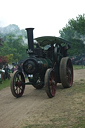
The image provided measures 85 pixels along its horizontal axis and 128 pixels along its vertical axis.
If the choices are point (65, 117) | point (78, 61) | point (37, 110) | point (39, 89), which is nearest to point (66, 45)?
point (39, 89)

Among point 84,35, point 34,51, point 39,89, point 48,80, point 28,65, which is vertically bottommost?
point 39,89

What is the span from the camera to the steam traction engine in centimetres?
701

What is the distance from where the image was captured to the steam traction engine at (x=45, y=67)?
701 cm

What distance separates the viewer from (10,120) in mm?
4707

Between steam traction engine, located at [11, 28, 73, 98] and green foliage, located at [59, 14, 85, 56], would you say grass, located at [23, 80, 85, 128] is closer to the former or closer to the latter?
steam traction engine, located at [11, 28, 73, 98]

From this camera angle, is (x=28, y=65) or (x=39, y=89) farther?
(x=39, y=89)

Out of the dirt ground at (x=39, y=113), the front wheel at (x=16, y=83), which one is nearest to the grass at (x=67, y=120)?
the dirt ground at (x=39, y=113)

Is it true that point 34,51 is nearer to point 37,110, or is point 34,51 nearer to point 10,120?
point 37,110

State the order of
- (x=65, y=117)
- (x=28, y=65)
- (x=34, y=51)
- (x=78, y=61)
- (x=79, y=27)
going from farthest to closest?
1. (x=78, y=61)
2. (x=79, y=27)
3. (x=34, y=51)
4. (x=28, y=65)
5. (x=65, y=117)

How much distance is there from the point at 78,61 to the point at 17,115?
27.0 m

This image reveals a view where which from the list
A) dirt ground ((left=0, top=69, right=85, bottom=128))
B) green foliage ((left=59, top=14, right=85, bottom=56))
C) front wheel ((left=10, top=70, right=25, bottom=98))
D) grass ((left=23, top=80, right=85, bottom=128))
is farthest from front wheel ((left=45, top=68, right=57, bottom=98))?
green foliage ((left=59, top=14, right=85, bottom=56))

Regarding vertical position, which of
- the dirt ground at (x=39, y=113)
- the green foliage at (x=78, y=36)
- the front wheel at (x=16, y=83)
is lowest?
the dirt ground at (x=39, y=113)

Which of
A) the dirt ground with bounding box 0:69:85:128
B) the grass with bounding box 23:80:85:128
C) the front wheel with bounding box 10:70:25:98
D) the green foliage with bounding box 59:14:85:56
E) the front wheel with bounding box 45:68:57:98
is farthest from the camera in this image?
the green foliage with bounding box 59:14:85:56

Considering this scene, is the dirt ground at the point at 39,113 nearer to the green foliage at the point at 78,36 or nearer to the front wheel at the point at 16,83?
the front wheel at the point at 16,83
